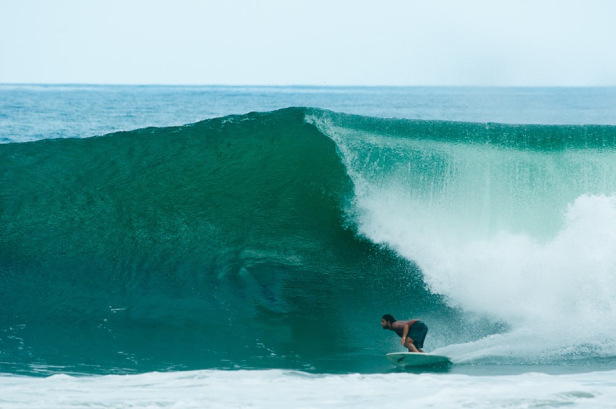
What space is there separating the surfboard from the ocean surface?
0.11 meters

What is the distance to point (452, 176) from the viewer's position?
9.06m

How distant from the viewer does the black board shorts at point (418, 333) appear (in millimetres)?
6332

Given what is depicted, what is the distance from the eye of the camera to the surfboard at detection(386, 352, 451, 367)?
6137 mm

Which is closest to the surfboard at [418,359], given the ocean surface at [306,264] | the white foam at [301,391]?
the ocean surface at [306,264]

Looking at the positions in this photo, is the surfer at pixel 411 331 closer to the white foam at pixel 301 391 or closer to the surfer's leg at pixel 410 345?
the surfer's leg at pixel 410 345

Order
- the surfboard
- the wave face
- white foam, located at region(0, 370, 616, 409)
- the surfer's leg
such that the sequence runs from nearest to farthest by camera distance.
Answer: white foam, located at region(0, 370, 616, 409) < the surfboard < the surfer's leg < the wave face

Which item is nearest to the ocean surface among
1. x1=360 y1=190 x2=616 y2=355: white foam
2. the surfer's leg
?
x1=360 y1=190 x2=616 y2=355: white foam

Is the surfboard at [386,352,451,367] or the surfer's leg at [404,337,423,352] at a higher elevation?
the surfer's leg at [404,337,423,352]

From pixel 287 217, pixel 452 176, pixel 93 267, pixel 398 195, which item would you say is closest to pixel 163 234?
pixel 93 267

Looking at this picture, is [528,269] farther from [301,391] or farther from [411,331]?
[301,391]

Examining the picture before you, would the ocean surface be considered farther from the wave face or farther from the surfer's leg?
the surfer's leg

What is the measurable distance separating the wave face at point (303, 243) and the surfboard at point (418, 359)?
263 millimetres

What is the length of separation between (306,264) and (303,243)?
16.4 inches

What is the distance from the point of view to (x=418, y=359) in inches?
242
